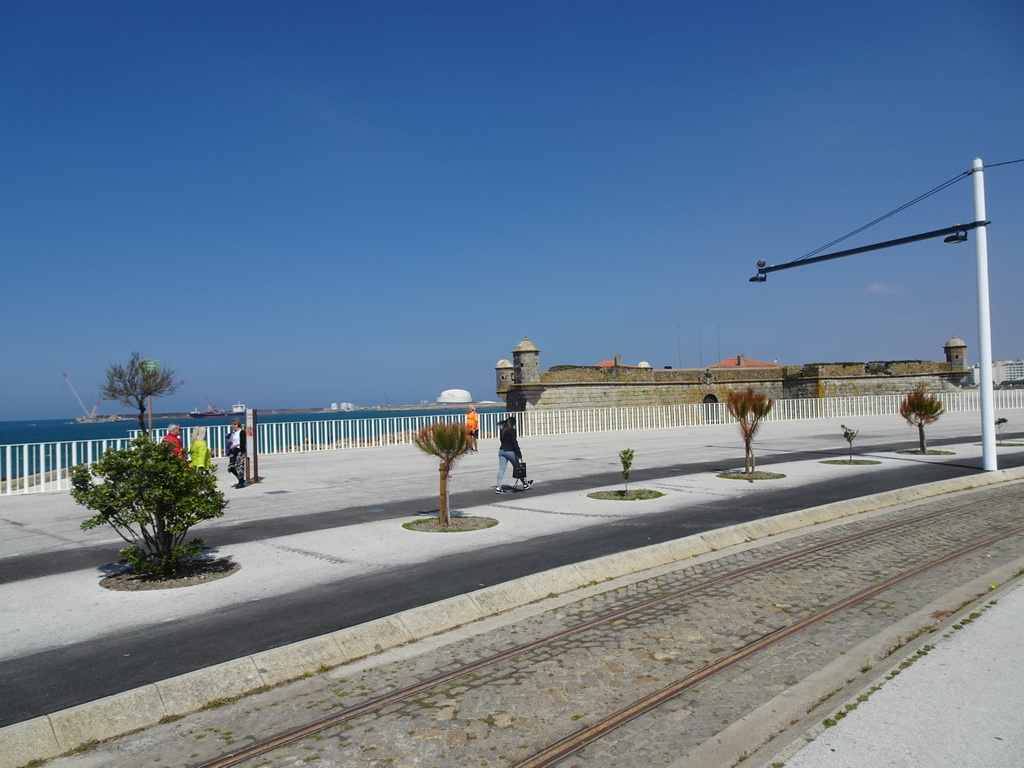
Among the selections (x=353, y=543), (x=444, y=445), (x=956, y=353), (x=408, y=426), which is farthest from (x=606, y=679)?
(x=956, y=353)

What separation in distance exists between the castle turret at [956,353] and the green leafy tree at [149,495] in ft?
170

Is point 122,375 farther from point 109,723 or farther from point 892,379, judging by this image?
point 892,379

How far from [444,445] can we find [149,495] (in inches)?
166

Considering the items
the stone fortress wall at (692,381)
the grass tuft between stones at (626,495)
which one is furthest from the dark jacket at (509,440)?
the stone fortress wall at (692,381)

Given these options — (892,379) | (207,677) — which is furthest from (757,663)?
(892,379)

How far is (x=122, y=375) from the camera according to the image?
28.1 meters

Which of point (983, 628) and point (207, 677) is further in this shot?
point (983, 628)

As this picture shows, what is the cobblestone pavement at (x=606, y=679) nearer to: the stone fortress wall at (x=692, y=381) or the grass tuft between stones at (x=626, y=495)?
the grass tuft between stones at (x=626, y=495)

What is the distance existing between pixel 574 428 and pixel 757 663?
92.8 ft

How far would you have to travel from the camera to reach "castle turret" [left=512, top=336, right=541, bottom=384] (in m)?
35.2

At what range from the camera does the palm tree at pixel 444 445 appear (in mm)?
10102

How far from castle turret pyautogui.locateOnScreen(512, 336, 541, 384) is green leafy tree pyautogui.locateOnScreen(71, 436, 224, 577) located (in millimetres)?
27962

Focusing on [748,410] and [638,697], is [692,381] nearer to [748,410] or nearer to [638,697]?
[748,410]

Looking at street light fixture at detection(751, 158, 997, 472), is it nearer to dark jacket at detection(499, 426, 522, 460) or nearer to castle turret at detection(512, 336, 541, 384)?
dark jacket at detection(499, 426, 522, 460)
